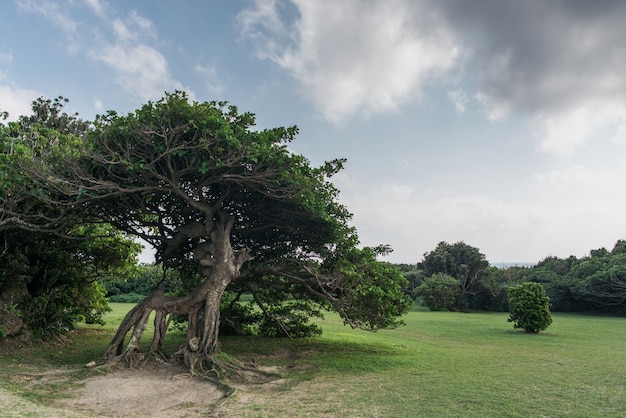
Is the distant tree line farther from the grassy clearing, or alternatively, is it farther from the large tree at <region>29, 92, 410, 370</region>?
the large tree at <region>29, 92, 410, 370</region>

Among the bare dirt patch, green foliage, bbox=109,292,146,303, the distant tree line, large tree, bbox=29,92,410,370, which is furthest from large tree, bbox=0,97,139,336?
the distant tree line

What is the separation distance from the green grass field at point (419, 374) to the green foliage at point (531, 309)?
2213mm

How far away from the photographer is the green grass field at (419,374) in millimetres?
7863

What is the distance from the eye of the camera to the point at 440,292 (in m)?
41.6

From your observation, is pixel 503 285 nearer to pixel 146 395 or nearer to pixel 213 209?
pixel 213 209

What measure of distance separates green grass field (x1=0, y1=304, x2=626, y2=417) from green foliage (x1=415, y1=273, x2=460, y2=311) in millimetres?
22457

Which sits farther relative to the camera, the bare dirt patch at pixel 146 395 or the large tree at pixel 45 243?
the large tree at pixel 45 243

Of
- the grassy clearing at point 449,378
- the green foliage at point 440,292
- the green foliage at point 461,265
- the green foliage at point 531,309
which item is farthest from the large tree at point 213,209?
the green foliage at point 461,265

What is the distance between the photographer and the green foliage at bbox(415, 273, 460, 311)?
4159cm

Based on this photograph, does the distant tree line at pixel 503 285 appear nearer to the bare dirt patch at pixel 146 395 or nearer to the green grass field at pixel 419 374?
the green grass field at pixel 419 374

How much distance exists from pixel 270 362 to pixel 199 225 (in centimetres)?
439

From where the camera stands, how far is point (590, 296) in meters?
39.5

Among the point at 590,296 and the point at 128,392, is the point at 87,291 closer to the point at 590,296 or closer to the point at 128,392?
the point at 128,392

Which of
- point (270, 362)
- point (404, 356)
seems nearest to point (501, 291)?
point (404, 356)
